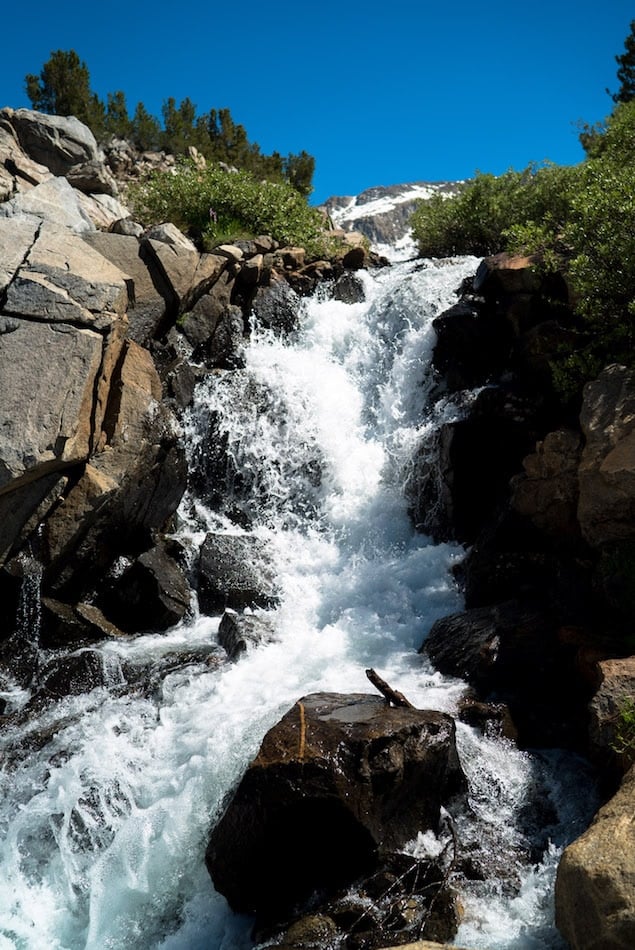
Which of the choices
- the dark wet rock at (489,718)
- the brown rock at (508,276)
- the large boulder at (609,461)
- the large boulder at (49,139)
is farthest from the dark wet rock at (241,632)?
the large boulder at (49,139)

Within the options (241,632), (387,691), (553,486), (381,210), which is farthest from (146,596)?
(381,210)

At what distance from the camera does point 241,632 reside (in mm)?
9906

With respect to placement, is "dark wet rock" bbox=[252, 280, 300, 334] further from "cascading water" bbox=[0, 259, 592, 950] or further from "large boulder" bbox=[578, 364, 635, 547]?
"large boulder" bbox=[578, 364, 635, 547]

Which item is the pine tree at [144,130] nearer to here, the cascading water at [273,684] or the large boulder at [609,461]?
the cascading water at [273,684]

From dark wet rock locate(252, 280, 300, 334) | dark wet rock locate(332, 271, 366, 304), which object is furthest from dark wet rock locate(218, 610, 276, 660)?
dark wet rock locate(332, 271, 366, 304)

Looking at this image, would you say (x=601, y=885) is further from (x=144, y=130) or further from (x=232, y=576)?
(x=144, y=130)

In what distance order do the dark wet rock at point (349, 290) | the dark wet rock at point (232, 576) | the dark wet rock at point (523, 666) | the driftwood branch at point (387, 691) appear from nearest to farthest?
the driftwood branch at point (387, 691)
the dark wet rock at point (523, 666)
the dark wet rock at point (232, 576)
the dark wet rock at point (349, 290)

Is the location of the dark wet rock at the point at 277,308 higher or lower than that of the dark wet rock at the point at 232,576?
higher

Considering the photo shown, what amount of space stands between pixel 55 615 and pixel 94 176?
48.5 ft

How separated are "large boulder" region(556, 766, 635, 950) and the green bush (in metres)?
16.3

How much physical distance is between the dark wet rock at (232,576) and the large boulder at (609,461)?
16.7 feet

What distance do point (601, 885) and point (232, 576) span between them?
25.4 feet

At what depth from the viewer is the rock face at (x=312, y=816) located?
5.75 metres

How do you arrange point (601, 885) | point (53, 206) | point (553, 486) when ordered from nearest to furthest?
1. point (601, 885)
2. point (553, 486)
3. point (53, 206)
